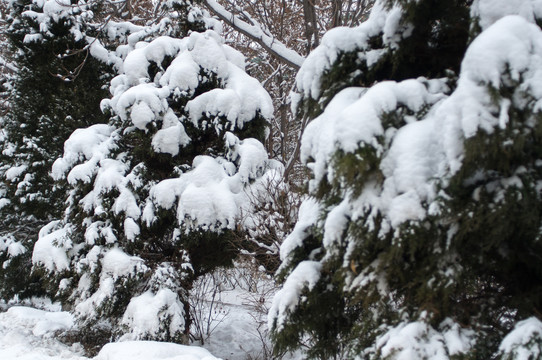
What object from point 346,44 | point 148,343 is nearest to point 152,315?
point 148,343

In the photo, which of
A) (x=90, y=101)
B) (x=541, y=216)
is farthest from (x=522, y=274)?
(x=90, y=101)

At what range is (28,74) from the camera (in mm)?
9328

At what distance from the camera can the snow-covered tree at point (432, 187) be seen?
2174mm

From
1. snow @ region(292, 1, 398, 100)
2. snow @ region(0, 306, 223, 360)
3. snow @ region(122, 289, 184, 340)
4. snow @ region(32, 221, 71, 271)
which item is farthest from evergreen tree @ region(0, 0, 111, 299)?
snow @ region(292, 1, 398, 100)

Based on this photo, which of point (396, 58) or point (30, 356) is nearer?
point (396, 58)

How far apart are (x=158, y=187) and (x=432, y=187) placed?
13.7 ft

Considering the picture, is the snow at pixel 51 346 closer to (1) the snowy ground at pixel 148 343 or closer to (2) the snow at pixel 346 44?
(1) the snowy ground at pixel 148 343

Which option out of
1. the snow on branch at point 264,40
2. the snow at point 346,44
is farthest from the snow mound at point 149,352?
the snow on branch at point 264,40

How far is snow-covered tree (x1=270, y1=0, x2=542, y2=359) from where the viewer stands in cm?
217

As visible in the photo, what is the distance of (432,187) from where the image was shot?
2.31 meters

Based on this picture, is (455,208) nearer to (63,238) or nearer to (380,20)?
(380,20)

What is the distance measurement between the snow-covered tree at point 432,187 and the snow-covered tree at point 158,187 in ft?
9.32

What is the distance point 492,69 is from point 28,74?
9563 mm

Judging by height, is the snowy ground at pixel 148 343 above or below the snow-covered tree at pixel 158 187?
below
